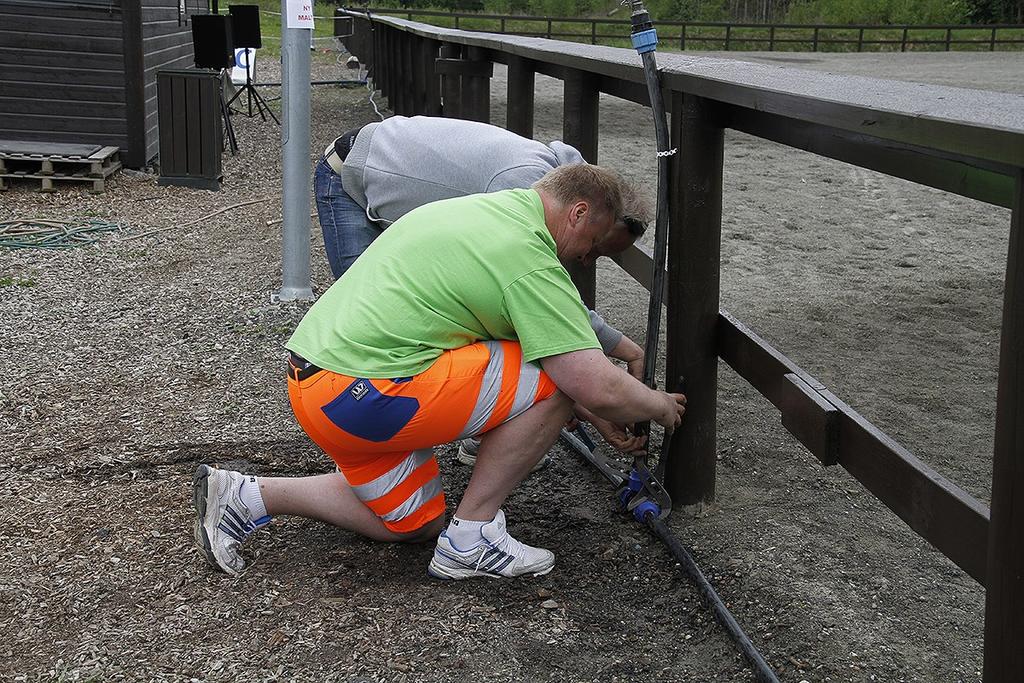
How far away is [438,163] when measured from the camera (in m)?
3.45

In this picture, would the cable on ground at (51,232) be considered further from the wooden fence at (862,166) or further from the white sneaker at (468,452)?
the white sneaker at (468,452)

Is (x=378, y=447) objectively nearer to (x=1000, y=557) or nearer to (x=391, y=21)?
(x=1000, y=557)

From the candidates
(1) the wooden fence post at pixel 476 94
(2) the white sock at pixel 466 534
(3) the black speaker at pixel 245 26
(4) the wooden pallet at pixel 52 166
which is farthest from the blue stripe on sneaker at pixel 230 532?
(3) the black speaker at pixel 245 26

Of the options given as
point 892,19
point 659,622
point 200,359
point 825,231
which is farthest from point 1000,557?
point 892,19

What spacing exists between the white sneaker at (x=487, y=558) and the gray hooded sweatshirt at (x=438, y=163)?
2.05ft

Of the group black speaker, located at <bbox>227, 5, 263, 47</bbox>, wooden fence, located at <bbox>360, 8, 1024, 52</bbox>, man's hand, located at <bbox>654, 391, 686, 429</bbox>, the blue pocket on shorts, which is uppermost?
wooden fence, located at <bbox>360, 8, 1024, 52</bbox>

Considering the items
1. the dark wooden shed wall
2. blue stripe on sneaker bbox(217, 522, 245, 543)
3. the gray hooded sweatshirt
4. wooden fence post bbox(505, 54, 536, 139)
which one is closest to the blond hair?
the gray hooded sweatshirt

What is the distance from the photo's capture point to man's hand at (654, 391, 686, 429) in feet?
10.1

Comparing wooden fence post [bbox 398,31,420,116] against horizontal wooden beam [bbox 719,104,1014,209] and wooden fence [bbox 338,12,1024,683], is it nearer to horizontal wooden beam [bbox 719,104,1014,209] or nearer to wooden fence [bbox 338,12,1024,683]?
wooden fence [bbox 338,12,1024,683]

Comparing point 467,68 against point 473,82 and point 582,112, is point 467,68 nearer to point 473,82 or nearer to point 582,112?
point 473,82

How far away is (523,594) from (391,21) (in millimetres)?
11652

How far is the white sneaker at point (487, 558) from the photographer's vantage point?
3004 millimetres

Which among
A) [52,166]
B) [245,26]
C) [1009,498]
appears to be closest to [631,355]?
[1009,498]

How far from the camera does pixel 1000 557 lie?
1.89 meters
